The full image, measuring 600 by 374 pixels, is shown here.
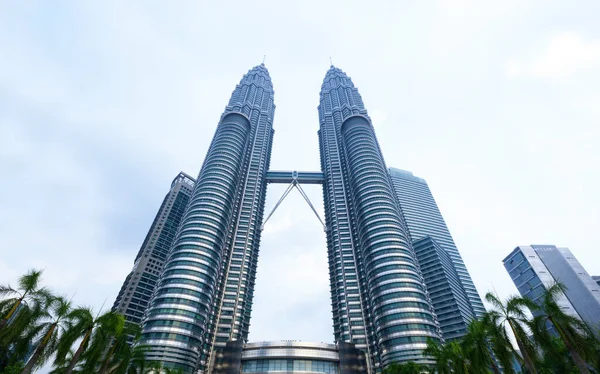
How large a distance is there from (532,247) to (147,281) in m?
180

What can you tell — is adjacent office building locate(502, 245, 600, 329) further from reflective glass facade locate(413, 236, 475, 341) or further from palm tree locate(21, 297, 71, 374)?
palm tree locate(21, 297, 71, 374)

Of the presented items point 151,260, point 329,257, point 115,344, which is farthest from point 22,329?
point 151,260

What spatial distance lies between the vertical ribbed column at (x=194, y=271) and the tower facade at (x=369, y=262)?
5082 centimetres

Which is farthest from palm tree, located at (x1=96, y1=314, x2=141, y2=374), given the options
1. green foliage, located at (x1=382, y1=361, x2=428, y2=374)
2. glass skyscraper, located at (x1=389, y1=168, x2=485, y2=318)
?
glass skyscraper, located at (x1=389, y1=168, x2=485, y2=318)

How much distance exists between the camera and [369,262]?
344ft

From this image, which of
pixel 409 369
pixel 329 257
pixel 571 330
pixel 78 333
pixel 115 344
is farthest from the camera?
pixel 329 257

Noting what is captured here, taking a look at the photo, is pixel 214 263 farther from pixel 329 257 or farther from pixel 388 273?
pixel 329 257

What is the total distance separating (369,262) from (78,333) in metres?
89.2

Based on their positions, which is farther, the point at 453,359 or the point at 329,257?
the point at 329,257

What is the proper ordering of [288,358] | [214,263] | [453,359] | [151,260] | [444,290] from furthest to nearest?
[151,260] < [444,290] < [214,263] < [288,358] < [453,359]

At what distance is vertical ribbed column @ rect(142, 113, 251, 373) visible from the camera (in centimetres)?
7956

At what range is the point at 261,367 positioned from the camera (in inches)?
3191

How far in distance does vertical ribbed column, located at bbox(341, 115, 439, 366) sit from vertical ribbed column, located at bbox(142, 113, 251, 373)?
53075 mm

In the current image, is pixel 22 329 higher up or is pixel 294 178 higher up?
pixel 294 178
